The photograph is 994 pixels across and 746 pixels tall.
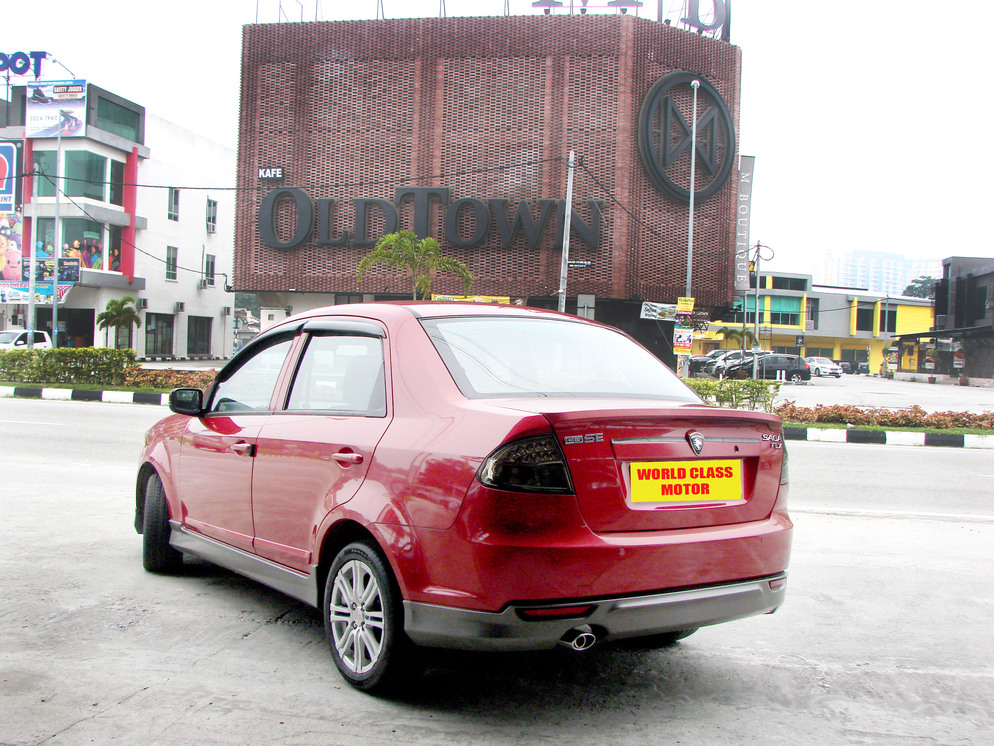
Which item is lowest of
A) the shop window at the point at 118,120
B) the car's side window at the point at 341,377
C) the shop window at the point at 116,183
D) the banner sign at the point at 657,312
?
the car's side window at the point at 341,377

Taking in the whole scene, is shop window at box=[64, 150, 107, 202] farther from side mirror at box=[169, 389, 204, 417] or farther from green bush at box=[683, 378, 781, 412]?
side mirror at box=[169, 389, 204, 417]

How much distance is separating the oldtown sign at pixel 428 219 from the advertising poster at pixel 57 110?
12.1 metres

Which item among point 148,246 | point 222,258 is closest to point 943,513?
point 148,246

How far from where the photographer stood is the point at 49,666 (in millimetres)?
3449

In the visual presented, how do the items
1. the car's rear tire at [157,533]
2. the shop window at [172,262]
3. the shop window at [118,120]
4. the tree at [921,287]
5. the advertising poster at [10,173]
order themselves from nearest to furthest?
the car's rear tire at [157,533]
the advertising poster at [10,173]
the shop window at [118,120]
the shop window at [172,262]
the tree at [921,287]

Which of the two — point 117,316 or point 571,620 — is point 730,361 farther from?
point 571,620

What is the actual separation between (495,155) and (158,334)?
2468 cm

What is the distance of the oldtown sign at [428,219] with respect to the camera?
3481cm

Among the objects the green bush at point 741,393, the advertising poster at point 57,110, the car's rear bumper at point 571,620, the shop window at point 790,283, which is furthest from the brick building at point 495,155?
the shop window at point 790,283

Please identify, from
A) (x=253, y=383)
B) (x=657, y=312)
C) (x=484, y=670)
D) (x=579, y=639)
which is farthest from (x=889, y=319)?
(x=579, y=639)

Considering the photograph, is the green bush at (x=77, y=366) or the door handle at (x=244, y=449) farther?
the green bush at (x=77, y=366)

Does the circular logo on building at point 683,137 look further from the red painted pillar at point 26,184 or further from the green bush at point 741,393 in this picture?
the red painted pillar at point 26,184

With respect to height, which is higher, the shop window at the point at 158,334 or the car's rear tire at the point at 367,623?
the shop window at the point at 158,334

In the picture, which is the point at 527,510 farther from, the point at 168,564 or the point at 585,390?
the point at 168,564
